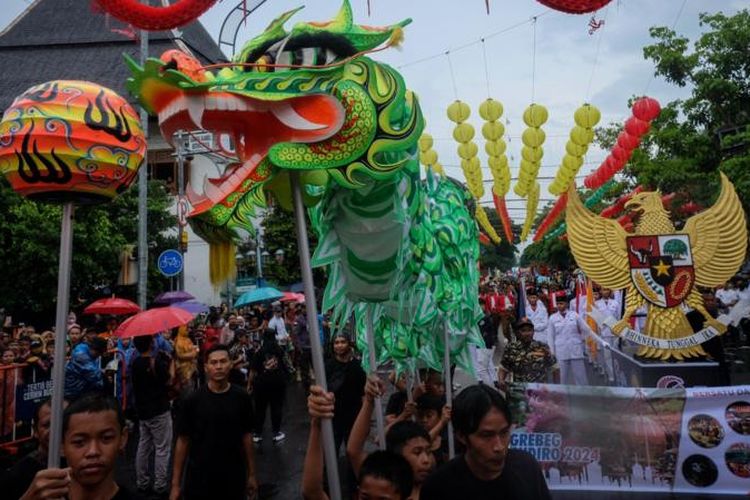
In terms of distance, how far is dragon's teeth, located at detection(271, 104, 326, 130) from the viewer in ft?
7.08

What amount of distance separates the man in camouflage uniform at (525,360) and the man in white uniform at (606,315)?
2.97m

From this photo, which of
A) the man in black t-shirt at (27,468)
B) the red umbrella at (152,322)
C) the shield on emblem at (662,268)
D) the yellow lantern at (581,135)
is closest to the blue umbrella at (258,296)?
the red umbrella at (152,322)

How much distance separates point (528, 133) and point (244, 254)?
37.7ft

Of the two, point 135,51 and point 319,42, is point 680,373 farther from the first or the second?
point 135,51

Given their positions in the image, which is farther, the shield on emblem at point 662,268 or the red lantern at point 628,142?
the red lantern at point 628,142

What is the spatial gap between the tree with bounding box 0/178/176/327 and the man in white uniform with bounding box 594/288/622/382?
32.7ft

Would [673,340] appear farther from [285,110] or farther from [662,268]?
[285,110]

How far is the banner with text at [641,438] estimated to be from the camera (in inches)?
156

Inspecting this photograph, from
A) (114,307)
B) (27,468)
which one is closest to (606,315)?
(114,307)

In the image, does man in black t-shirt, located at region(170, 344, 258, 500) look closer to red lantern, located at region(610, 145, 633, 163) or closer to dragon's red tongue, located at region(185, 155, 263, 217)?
dragon's red tongue, located at region(185, 155, 263, 217)

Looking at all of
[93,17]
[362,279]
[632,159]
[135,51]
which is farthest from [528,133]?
[93,17]

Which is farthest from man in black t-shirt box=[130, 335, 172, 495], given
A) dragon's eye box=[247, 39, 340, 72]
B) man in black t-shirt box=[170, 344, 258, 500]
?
dragon's eye box=[247, 39, 340, 72]

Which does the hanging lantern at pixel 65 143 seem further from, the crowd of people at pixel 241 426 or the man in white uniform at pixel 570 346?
the man in white uniform at pixel 570 346

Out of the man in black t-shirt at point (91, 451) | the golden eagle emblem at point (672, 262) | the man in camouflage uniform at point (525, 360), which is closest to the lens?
the man in black t-shirt at point (91, 451)
